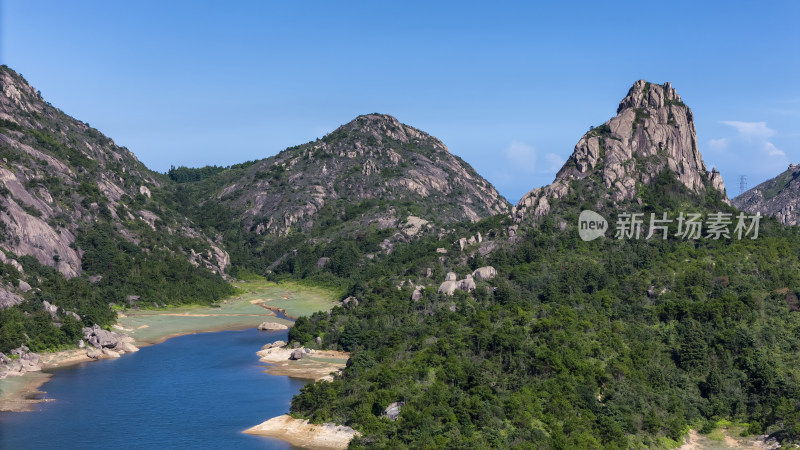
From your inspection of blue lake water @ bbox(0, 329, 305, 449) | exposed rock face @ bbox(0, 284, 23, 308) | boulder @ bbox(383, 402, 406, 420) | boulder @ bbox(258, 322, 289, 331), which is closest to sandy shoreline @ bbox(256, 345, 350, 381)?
blue lake water @ bbox(0, 329, 305, 449)

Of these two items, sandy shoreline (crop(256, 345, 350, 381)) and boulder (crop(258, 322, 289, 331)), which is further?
boulder (crop(258, 322, 289, 331))

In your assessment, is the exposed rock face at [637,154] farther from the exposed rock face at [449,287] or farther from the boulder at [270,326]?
the boulder at [270,326]

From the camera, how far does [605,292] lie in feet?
403

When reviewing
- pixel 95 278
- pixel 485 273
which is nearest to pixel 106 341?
pixel 95 278

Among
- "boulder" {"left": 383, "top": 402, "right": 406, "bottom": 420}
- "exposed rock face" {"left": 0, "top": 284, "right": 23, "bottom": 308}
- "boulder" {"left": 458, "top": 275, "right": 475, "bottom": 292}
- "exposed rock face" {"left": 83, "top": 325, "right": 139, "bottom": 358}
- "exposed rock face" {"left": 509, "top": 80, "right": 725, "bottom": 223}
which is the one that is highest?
"exposed rock face" {"left": 509, "top": 80, "right": 725, "bottom": 223}

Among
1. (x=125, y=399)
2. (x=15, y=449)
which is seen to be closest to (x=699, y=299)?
(x=125, y=399)

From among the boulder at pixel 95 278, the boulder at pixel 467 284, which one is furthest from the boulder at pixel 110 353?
the boulder at pixel 467 284

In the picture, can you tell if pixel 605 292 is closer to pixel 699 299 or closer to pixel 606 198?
pixel 699 299

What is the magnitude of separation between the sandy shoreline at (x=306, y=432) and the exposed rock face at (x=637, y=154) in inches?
3335

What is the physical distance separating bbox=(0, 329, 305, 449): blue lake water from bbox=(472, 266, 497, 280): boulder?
131 feet

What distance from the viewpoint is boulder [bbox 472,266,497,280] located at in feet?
464

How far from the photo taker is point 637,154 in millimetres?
163000

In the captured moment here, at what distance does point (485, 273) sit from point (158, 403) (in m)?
63.6

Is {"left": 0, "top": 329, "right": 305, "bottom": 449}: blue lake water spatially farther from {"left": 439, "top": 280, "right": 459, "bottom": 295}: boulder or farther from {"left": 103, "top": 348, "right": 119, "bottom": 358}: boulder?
{"left": 439, "top": 280, "right": 459, "bottom": 295}: boulder
